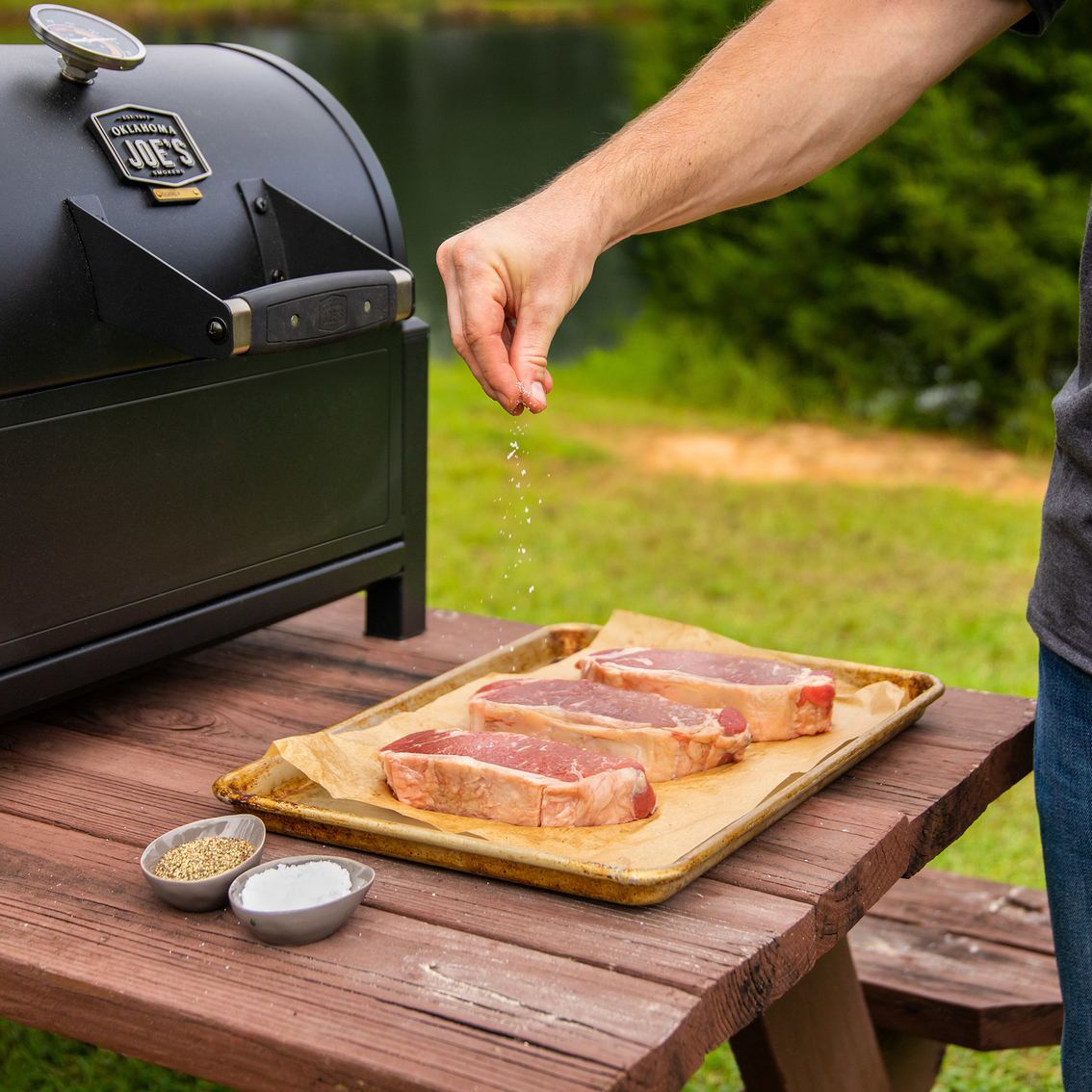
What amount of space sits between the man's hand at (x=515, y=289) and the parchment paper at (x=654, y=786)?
1.38 feet

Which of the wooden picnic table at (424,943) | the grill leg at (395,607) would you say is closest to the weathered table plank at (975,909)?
the wooden picnic table at (424,943)

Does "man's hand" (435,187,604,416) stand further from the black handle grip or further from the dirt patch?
the dirt patch

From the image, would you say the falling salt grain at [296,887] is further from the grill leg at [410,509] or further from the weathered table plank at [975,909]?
the weathered table plank at [975,909]

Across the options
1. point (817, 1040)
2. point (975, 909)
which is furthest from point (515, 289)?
point (975, 909)

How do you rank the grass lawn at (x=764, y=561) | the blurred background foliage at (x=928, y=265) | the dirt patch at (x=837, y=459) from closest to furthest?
the grass lawn at (x=764, y=561) → the dirt patch at (x=837, y=459) → the blurred background foliage at (x=928, y=265)

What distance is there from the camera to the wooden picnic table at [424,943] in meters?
0.92

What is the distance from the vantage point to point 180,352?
1471mm

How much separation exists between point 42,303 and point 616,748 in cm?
78

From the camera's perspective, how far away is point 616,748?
1353 millimetres

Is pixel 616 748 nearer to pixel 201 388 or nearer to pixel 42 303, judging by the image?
pixel 201 388

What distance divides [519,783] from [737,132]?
733 mm

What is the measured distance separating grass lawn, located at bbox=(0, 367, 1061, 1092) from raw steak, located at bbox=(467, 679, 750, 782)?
160 cm

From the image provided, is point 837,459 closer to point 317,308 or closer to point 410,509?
point 410,509

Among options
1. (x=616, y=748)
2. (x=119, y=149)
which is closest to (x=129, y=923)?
(x=616, y=748)
